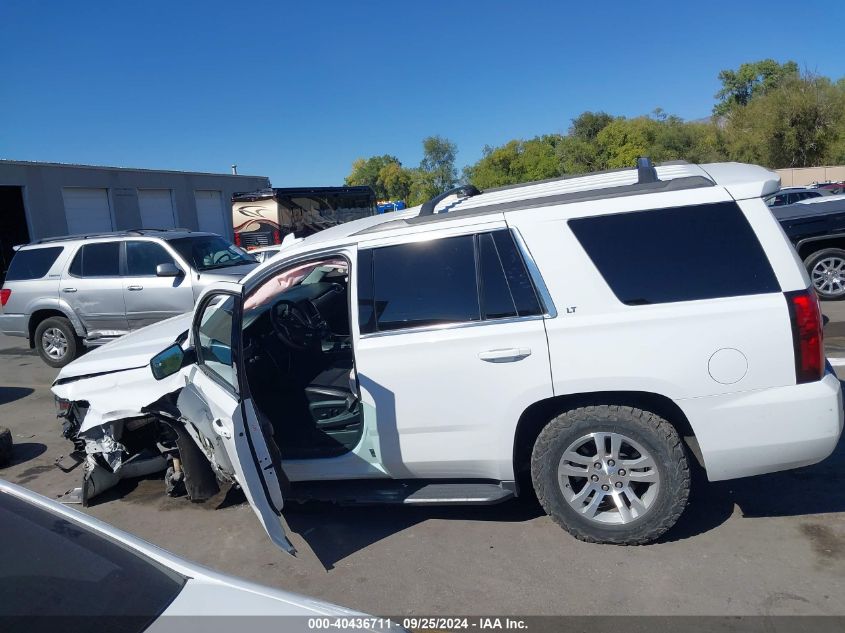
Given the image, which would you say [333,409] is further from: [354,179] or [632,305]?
[354,179]

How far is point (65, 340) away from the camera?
32.9 feet

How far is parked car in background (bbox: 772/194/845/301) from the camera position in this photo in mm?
10117

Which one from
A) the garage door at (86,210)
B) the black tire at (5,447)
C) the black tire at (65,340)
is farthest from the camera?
the garage door at (86,210)

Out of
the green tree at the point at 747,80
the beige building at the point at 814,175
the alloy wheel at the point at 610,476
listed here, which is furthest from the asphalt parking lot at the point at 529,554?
the green tree at the point at 747,80

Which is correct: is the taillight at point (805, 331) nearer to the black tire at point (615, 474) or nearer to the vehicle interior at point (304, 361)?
the black tire at point (615, 474)

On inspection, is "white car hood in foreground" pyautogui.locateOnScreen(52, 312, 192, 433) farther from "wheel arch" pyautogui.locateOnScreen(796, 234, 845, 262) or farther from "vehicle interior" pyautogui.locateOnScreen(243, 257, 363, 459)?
"wheel arch" pyautogui.locateOnScreen(796, 234, 845, 262)

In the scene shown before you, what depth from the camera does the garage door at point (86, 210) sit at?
2602 centimetres

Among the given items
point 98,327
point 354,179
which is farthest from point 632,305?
point 354,179

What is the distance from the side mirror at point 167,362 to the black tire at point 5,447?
2803 mm

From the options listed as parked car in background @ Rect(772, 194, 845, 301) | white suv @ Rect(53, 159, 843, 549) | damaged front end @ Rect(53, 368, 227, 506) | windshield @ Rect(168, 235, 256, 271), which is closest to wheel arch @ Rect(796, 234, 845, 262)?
parked car in background @ Rect(772, 194, 845, 301)

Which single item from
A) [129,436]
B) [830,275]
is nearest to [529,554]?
[129,436]

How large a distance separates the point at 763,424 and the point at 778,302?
632 millimetres

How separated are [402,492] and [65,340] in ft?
26.9

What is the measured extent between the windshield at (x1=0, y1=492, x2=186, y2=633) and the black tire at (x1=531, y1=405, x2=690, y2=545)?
2123mm
